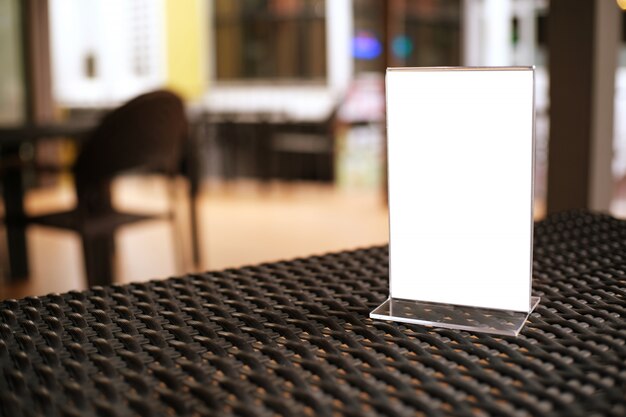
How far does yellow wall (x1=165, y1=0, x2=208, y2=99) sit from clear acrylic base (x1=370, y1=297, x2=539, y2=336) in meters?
7.96

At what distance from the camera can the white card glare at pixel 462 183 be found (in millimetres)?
611

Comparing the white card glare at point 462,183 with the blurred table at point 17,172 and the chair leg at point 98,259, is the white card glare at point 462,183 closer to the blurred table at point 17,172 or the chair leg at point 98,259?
the chair leg at point 98,259

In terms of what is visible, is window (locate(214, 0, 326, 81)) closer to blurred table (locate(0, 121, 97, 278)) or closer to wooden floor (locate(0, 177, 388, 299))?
wooden floor (locate(0, 177, 388, 299))

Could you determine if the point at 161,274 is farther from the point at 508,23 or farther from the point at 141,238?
the point at 508,23

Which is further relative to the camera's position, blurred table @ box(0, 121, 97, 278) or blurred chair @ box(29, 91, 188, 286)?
blurred table @ box(0, 121, 97, 278)

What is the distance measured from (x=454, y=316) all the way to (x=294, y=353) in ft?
0.52

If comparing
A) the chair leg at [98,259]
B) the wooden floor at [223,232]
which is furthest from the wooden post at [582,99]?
the chair leg at [98,259]

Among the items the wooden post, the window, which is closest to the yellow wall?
the window

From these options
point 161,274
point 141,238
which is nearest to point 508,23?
point 141,238

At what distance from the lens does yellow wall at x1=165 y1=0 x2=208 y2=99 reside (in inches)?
329

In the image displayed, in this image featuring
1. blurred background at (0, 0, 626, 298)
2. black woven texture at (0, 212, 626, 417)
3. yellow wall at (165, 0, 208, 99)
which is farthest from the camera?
yellow wall at (165, 0, 208, 99)

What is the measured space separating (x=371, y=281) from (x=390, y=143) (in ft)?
0.60

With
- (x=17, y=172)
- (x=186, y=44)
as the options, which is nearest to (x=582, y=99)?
(x=17, y=172)

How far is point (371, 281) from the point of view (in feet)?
2.56
